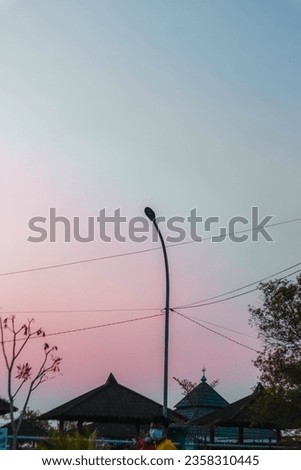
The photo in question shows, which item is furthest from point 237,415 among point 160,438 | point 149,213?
point 160,438

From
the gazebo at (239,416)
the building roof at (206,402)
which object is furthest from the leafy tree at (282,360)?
the building roof at (206,402)

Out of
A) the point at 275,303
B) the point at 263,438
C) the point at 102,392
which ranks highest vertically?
the point at 275,303

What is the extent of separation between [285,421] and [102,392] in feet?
32.6

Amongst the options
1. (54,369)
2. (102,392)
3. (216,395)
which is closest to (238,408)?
(102,392)

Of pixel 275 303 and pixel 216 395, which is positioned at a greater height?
pixel 275 303

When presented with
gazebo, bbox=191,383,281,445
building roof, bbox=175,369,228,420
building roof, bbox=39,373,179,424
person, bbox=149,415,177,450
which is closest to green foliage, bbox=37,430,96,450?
person, bbox=149,415,177,450

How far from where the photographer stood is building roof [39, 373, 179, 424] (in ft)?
120

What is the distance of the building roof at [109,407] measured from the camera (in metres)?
36.6

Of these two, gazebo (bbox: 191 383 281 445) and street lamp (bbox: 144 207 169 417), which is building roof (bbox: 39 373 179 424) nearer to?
gazebo (bbox: 191 383 281 445)

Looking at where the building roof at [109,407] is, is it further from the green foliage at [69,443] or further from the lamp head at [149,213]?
the green foliage at [69,443]

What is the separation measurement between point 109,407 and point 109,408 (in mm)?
69

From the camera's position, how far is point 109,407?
37.0 meters
